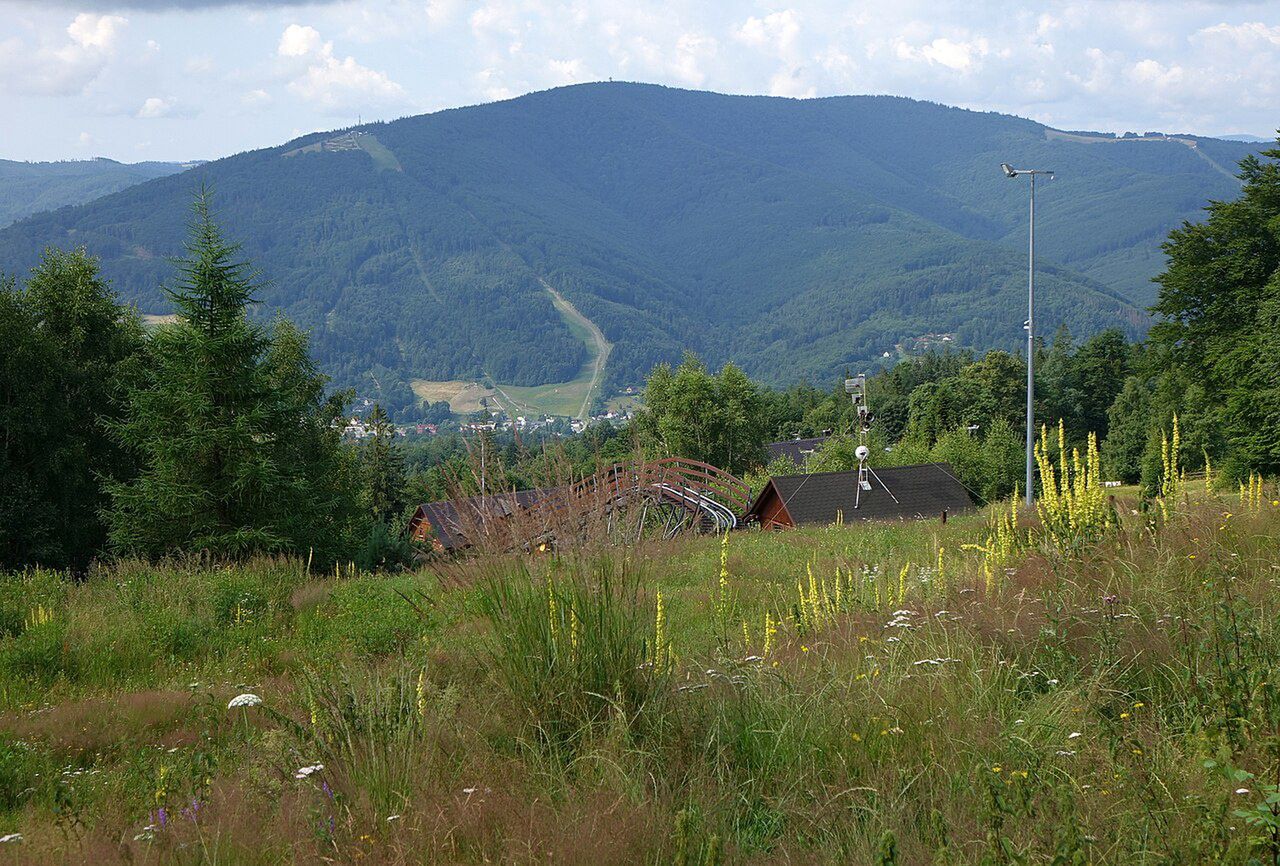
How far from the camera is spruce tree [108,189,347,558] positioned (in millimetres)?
22859

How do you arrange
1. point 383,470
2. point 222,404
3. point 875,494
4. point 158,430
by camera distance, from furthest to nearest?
1. point 383,470
2. point 875,494
3. point 222,404
4. point 158,430

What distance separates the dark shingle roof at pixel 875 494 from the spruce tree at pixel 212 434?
17.4 metres

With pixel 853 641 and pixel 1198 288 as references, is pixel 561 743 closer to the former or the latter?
pixel 853 641

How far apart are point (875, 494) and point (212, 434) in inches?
890

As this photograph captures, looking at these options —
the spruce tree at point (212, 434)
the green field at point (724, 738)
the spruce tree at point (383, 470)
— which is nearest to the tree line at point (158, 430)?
the spruce tree at point (212, 434)

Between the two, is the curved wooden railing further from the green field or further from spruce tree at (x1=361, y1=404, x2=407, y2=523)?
spruce tree at (x1=361, y1=404, x2=407, y2=523)

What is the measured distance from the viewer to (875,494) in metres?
35.8

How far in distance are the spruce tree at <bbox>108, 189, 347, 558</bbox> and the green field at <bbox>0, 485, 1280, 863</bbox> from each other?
17.0m

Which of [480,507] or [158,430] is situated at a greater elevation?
[480,507]

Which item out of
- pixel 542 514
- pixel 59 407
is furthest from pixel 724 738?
pixel 59 407

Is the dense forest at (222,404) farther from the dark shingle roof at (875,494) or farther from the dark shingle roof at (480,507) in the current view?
the dark shingle roof at (875,494)

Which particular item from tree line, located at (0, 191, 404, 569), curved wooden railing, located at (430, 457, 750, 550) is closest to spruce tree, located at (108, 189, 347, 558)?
tree line, located at (0, 191, 404, 569)

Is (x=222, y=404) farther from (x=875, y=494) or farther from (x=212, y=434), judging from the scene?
(x=875, y=494)

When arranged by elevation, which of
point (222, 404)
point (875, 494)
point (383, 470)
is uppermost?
point (222, 404)
